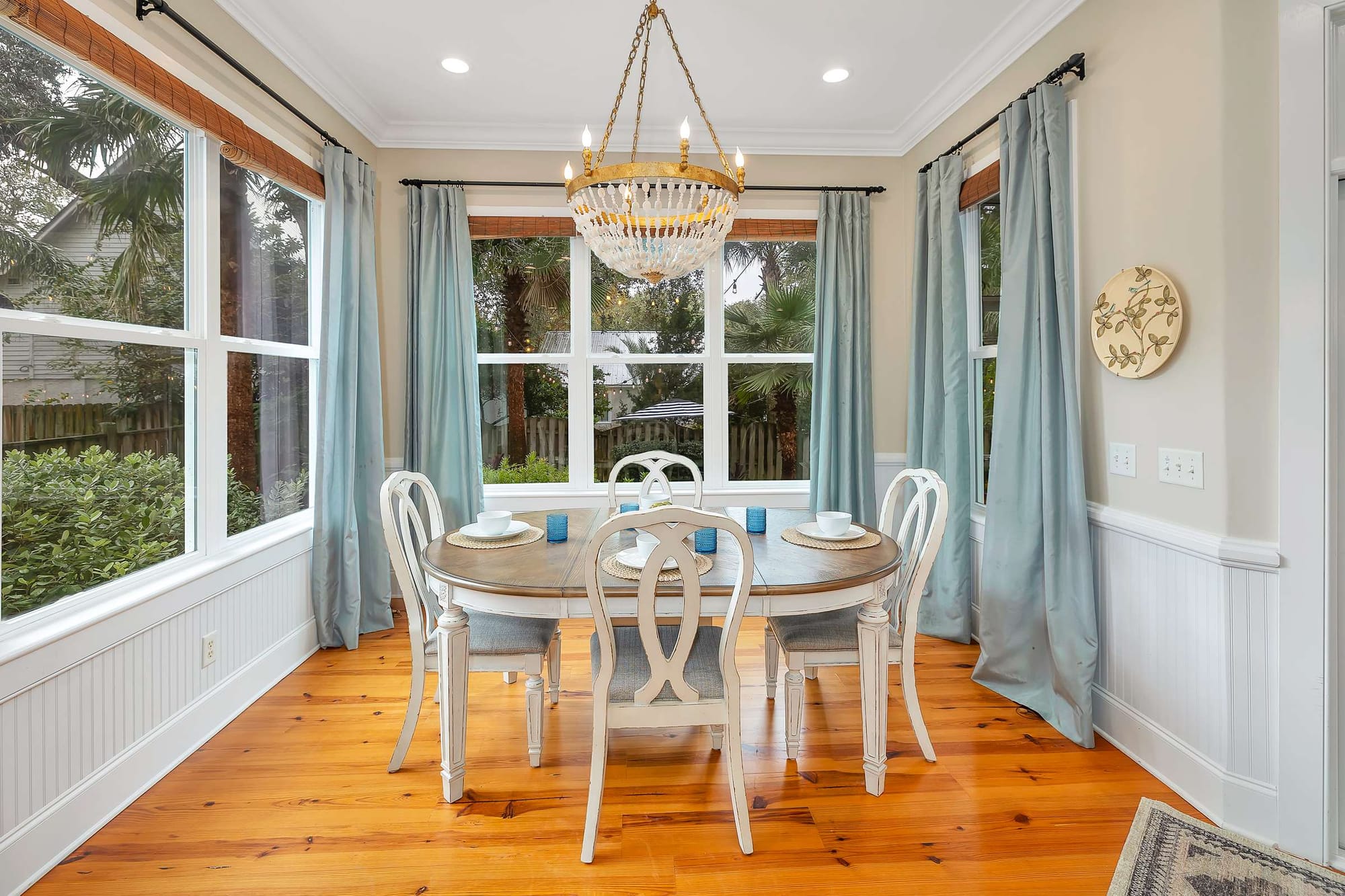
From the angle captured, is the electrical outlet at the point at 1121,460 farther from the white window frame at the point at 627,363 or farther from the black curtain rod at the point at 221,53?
the black curtain rod at the point at 221,53

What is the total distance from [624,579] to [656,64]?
240 cm

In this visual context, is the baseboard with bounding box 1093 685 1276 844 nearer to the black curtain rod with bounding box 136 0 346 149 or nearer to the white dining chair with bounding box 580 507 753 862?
the white dining chair with bounding box 580 507 753 862

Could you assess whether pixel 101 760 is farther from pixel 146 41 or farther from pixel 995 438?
pixel 995 438

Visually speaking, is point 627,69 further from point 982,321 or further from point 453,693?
point 982,321

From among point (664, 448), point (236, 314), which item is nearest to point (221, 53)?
point (236, 314)

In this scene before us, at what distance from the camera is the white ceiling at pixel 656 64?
2.59 metres

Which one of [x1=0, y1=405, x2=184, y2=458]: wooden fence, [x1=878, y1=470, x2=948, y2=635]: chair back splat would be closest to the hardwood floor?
[x1=878, y1=470, x2=948, y2=635]: chair back splat

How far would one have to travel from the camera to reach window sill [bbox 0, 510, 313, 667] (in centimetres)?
168

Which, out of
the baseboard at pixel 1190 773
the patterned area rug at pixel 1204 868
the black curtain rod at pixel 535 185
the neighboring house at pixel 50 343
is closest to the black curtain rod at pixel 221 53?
the black curtain rod at pixel 535 185

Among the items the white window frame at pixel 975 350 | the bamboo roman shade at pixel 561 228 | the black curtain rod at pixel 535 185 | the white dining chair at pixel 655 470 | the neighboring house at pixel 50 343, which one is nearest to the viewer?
the neighboring house at pixel 50 343

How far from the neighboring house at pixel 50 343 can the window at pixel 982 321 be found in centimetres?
352

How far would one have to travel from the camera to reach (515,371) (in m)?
3.92

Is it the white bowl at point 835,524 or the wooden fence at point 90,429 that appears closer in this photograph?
the wooden fence at point 90,429

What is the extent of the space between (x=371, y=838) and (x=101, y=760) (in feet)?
2.76
